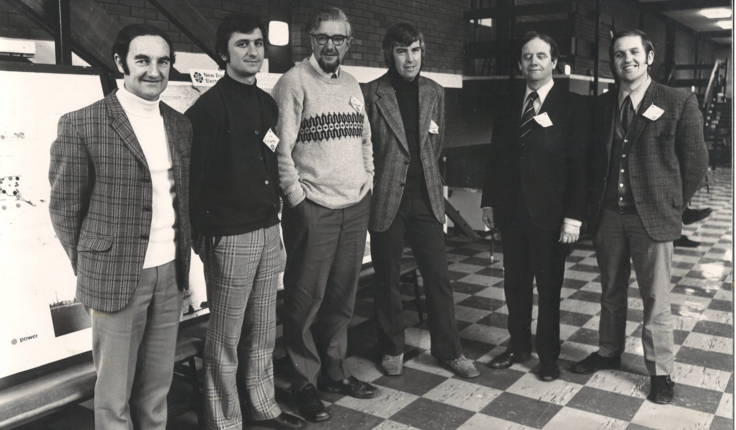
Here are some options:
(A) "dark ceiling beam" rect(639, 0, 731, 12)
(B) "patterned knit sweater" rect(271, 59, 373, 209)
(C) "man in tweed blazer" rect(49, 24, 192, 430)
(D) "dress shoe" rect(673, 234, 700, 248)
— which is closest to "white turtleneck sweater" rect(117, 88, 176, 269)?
(C) "man in tweed blazer" rect(49, 24, 192, 430)

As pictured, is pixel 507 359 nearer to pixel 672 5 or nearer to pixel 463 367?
pixel 463 367

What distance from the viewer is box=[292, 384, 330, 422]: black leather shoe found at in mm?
2672

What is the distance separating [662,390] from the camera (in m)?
2.86

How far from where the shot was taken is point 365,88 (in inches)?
120

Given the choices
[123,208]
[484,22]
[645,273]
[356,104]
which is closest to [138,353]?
[123,208]

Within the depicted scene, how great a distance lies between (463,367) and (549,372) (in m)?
0.44

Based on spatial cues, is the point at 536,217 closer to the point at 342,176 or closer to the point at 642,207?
the point at 642,207

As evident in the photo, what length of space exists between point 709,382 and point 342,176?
84.9 inches

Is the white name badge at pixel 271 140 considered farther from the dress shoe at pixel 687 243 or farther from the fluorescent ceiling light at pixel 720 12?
the dress shoe at pixel 687 243

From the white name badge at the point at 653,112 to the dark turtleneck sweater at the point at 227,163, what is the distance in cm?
179

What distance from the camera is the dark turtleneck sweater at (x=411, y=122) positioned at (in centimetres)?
304

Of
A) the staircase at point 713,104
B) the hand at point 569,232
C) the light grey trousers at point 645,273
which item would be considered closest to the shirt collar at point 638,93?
the light grey trousers at point 645,273

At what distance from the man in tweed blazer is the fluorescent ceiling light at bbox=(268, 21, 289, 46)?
221 centimetres

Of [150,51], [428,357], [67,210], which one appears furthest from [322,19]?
[428,357]
